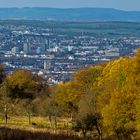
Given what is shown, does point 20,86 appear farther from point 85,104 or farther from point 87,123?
point 87,123

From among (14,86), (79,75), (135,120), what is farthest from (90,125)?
(79,75)

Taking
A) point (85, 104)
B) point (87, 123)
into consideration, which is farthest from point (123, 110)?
point (85, 104)

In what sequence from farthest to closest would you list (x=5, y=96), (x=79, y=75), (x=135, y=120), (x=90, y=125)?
1. (x=79, y=75)
2. (x=5, y=96)
3. (x=90, y=125)
4. (x=135, y=120)

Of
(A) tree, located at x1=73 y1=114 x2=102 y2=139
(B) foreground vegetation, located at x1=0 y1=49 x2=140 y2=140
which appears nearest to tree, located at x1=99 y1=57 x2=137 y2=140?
(B) foreground vegetation, located at x1=0 y1=49 x2=140 y2=140

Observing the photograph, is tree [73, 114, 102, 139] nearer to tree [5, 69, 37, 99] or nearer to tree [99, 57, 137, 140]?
tree [99, 57, 137, 140]

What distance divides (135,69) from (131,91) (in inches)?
70.8

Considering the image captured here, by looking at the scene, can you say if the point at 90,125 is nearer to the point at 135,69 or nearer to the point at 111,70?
the point at 135,69

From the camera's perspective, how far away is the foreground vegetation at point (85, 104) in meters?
40.1

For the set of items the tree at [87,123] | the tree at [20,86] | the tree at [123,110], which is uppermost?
the tree at [123,110]

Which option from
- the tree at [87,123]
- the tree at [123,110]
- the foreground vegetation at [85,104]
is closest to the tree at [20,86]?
the foreground vegetation at [85,104]

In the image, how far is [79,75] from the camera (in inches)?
2840

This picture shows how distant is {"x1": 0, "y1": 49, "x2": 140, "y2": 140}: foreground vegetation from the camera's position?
40094 millimetres

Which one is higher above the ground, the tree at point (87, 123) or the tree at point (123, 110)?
the tree at point (123, 110)

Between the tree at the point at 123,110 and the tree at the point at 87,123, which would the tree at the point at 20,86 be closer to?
the tree at the point at 87,123
